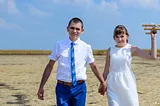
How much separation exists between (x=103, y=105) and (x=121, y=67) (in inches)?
158

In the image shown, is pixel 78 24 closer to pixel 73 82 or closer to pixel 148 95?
pixel 73 82

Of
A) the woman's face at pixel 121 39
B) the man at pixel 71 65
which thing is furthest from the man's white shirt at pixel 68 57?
the woman's face at pixel 121 39

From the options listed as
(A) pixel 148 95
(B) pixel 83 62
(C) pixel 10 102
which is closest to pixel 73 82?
(B) pixel 83 62

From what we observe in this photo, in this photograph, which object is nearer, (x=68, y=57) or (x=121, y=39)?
(x=68, y=57)

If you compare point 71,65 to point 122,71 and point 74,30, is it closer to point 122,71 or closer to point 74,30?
point 74,30

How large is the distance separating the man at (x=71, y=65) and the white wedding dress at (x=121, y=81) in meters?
0.39

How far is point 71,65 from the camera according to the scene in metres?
4.25

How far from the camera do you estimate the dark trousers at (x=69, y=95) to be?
4234mm

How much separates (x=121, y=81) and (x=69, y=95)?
67cm

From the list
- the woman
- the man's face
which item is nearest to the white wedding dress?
the woman

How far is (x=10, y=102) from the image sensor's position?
8930 millimetres

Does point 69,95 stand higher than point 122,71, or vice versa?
point 122,71

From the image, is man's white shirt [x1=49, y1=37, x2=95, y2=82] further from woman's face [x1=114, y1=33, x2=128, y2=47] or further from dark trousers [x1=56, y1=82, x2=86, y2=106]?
woman's face [x1=114, y1=33, x2=128, y2=47]

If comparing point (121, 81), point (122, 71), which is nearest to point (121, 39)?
point (122, 71)
